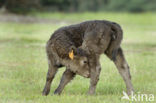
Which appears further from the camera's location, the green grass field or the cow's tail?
the cow's tail

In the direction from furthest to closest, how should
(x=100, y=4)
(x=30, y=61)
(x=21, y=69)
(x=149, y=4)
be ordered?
1. (x=100, y=4)
2. (x=149, y=4)
3. (x=30, y=61)
4. (x=21, y=69)

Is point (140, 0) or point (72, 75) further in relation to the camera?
point (140, 0)

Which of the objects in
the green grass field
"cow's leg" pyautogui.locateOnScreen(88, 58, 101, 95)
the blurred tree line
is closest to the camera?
the green grass field

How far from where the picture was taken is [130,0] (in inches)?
2589

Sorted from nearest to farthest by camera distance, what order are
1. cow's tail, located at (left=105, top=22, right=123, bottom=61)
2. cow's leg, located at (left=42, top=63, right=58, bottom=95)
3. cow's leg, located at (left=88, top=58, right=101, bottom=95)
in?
cow's leg, located at (left=88, top=58, right=101, bottom=95) < cow's tail, located at (left=105, top=22, right=123, bottom=61) < cow's leg, located at (left=42, top=63, right=58, bottom=95)

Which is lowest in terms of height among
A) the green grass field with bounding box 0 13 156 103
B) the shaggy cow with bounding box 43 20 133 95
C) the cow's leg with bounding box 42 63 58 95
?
the green grass field with bounding box 0 13 156 103

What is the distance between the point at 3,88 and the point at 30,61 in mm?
4658

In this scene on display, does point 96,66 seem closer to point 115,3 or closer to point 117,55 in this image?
point 117,55

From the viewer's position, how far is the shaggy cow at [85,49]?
7.74 meters

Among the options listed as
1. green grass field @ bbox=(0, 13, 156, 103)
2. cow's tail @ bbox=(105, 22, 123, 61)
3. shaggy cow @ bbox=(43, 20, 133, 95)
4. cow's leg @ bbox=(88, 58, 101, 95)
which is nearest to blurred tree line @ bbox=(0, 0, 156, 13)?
green grass field @ bbox=(0, 13, 156, 103)

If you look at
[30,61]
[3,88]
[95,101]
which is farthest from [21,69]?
[95,101]

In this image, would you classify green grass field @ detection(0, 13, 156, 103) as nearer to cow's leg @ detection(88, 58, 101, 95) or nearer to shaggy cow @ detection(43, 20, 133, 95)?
cow's leg @ detection(88, 58, 101, 95)

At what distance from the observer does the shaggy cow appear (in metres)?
7.74

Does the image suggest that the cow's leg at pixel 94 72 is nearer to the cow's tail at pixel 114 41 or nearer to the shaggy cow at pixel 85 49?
the shaggy cow at pixel 85 49
